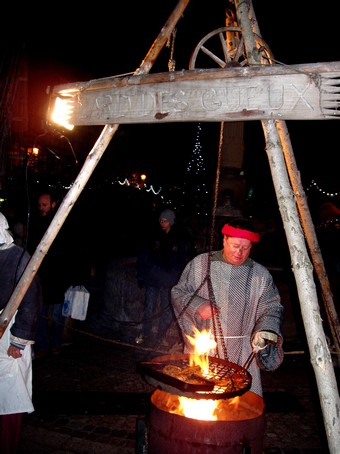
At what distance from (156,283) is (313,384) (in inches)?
126

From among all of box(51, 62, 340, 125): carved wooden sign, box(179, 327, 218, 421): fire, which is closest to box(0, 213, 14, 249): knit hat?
box(51, 62, 340, 125): carved wooden sign

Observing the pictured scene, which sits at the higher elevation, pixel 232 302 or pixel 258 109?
pixel 258 109

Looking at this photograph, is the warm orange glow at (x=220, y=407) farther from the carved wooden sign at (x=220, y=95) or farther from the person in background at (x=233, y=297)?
the carved wooden sign at (x=220, y=95)

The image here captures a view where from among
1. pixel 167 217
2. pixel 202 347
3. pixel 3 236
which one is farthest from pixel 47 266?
pixel 202 347

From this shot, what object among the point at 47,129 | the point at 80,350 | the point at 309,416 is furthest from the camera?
the point at 80,350

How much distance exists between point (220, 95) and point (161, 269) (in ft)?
15.7

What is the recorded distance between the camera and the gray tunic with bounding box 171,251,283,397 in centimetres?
Result: 338

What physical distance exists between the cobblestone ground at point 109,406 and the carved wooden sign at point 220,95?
246 cm

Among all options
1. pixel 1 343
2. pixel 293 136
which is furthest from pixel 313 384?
pixel 293 136

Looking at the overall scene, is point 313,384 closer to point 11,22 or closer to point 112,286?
point 112,286

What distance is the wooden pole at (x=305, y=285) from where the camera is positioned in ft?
6.88

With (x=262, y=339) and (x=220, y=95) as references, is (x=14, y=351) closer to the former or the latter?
(x=262, y=339)

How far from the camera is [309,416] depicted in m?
4.85

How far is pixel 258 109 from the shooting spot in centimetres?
241
